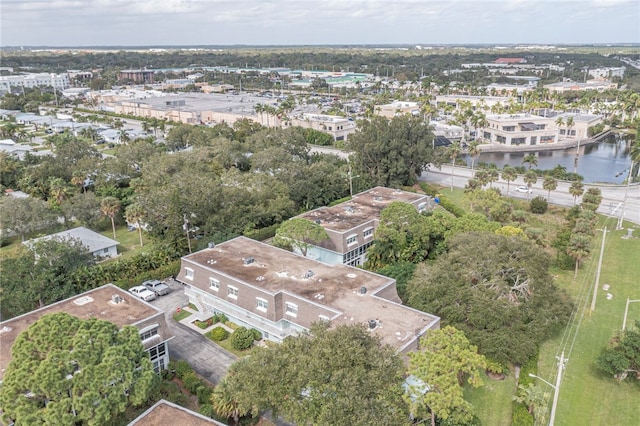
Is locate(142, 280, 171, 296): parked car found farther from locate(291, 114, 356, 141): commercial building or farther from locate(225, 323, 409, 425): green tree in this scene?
locate(291, 114, 356, 141): commercial building

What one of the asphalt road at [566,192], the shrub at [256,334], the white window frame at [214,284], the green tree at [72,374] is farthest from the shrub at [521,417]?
the asphalt road at [566,192]

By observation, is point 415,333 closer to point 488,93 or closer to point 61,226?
point 61,226

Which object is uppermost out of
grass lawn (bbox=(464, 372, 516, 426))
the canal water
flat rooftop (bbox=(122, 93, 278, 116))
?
flat rooftop (bbox=(122, 93, 278, 116))

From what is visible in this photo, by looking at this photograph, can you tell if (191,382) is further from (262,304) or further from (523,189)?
(523,189)

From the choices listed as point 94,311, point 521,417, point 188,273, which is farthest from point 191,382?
point 521,417

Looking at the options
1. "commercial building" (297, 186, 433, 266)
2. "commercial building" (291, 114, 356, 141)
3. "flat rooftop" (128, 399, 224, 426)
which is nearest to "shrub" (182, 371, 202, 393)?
"flat rooftop" (128, 399, 224, 426)

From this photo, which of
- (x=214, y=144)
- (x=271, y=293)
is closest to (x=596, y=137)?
(x=214, y=144)

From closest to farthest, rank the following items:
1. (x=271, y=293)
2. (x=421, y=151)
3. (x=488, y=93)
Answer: (x=271, y=293) < (x=421, y=151) < (x=488, y=93)
